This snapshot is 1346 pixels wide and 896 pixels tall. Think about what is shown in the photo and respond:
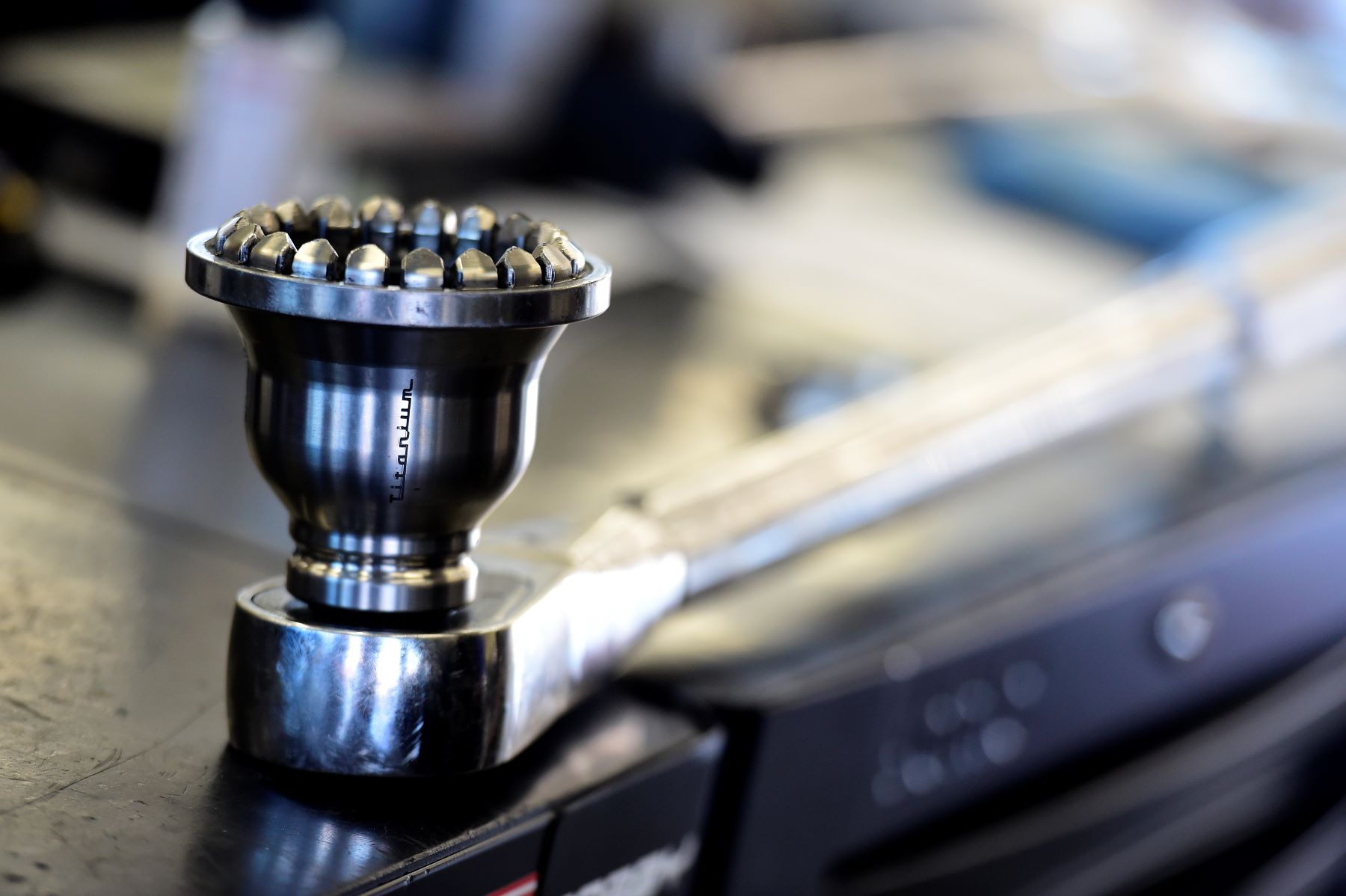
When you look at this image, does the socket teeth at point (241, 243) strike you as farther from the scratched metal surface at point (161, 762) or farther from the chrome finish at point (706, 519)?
the scratched metal surface at point (161, 762)

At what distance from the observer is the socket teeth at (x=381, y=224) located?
19.7 inches

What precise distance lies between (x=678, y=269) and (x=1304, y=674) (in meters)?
0.60

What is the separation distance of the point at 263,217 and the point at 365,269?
7cm

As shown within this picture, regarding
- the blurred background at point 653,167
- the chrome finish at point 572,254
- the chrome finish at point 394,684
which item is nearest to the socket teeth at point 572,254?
the chrome finish at point 572,254

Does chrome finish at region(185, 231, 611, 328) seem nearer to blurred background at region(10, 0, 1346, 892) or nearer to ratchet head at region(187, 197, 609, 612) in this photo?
ratchet head at region(187, 197, 609, 612)

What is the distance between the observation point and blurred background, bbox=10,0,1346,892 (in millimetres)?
813

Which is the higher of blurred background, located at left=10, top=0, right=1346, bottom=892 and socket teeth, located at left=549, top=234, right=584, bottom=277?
socket teeth, located at left=549, top=234, right=584, bottom=277

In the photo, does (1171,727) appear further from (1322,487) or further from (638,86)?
(638,86)

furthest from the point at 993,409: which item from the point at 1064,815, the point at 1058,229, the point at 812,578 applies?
the point at 1058,229

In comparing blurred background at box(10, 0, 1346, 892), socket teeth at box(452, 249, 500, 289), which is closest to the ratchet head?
socket teeth at box(452, 249, 500, 289)

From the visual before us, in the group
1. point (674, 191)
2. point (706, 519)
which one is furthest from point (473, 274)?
point (674, 191)

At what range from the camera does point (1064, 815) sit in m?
0.84

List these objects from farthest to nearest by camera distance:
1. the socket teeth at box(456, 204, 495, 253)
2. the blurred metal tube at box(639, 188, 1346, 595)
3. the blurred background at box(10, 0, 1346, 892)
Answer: the blurred background at box(10, 0, 1346, 892) → the blurred metal tube at box(639, 188, 1346, 595) → the socket teeth at box(456, 204, 495, 253)

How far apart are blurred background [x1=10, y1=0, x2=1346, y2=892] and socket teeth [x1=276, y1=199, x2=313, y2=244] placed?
16cm
